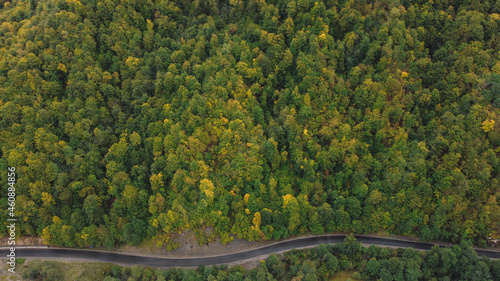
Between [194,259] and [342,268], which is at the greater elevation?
[342,268]

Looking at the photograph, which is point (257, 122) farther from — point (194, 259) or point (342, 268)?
point (342, 268)

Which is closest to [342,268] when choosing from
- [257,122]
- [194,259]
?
[194,259]

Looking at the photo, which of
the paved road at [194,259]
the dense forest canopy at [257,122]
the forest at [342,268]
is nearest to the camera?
the forest at [342,268]

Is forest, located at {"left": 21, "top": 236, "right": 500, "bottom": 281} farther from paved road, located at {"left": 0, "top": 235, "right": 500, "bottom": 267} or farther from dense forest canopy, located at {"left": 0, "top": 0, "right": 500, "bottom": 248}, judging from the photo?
dense forest canopy, located at {"left": 0, "top": 0, "right": 500, "bottom": 248}

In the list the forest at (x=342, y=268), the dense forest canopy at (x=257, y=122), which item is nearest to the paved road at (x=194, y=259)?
the dense forest canopy at (x=257, y=122)

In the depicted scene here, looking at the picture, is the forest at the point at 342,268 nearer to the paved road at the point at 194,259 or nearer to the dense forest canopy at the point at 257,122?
the paved road at the point at 194,259
